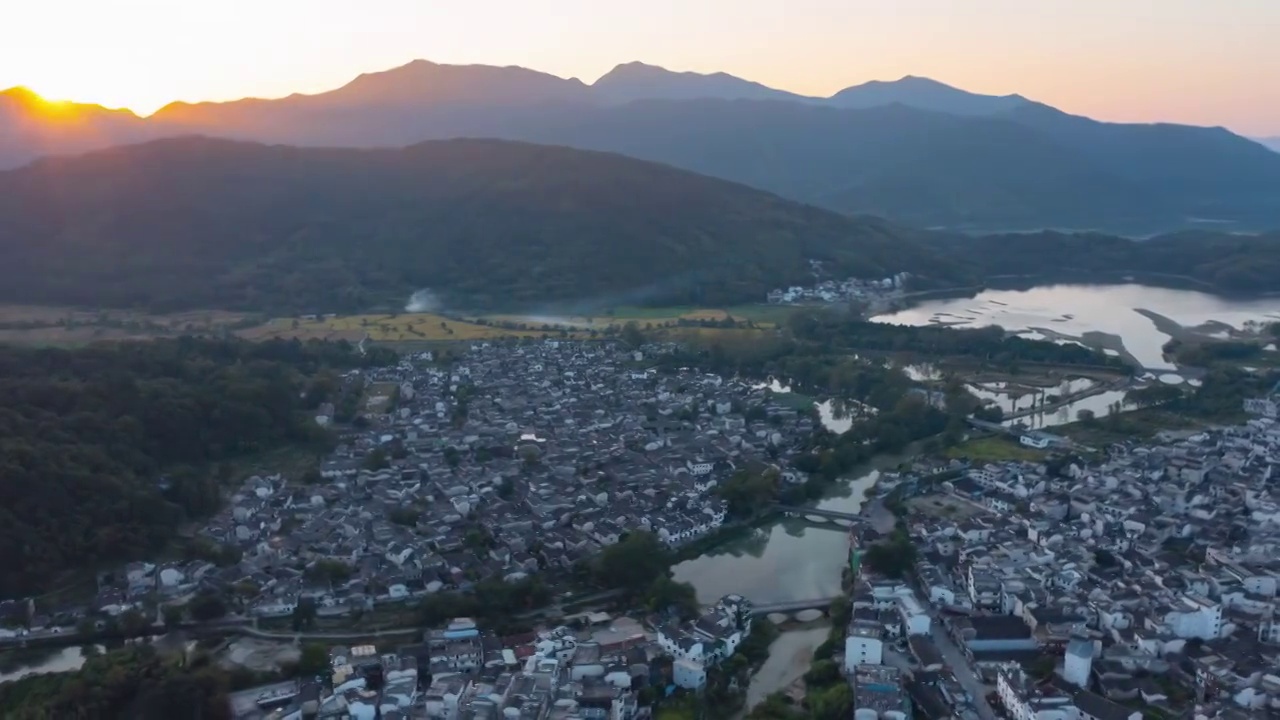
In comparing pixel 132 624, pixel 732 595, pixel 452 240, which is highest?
pixel 452 240

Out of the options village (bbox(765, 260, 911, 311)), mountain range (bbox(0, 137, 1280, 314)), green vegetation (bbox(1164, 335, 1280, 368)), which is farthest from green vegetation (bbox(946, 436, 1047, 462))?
mountain range (bbox(0, 137, 1280, 314))

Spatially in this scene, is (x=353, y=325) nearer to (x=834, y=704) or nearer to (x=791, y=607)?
(x=791, y=607)

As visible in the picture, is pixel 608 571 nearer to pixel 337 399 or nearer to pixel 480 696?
pixel 480 696

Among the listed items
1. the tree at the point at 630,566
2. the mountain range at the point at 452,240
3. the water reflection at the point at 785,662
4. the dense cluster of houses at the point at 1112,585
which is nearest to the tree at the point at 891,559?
the dense cluster of houses at the point at 1112,585

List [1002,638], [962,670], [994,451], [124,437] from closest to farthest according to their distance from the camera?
[962,670] → [1002,638] → [124,437] → [994,451]

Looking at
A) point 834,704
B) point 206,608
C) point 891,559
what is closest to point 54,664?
point 206,608

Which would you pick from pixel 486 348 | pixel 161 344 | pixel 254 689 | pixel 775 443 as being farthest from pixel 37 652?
pixel 486 348
